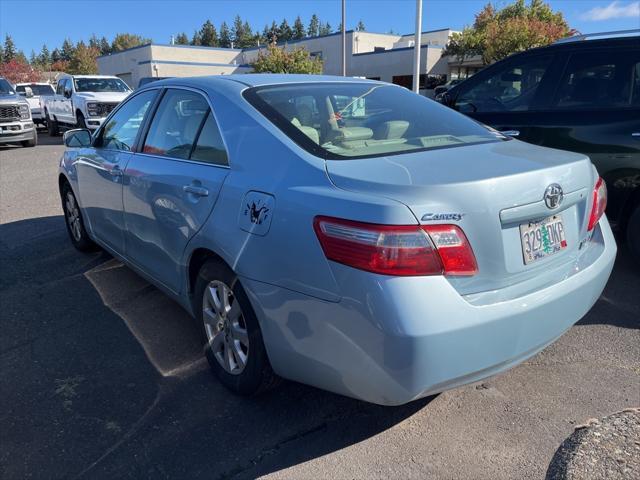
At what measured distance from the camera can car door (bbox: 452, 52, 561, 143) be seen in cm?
477

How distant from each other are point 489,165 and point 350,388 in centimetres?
111

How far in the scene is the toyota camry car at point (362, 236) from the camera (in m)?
1.97

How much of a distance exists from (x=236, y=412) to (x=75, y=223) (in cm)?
333

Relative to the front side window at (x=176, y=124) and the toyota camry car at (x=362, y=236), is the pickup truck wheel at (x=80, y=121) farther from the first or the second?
the toyota camry car at (x=362, y=236)

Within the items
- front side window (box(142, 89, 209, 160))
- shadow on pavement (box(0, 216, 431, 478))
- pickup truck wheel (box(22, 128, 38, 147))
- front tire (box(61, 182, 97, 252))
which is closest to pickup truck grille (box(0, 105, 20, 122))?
pickup truck wheel (box(22, 128, 38, 147))

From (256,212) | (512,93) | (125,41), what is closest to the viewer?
(256,212)

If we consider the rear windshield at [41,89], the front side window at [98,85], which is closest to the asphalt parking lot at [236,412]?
the front side window at [98,85]

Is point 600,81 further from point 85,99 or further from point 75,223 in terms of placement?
point 85,99

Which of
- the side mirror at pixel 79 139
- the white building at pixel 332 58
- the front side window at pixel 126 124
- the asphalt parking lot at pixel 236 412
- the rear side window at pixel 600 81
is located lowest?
the asphalt parking lot at pixel 236 412

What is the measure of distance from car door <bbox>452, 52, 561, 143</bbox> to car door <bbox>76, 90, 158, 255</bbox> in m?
3.12

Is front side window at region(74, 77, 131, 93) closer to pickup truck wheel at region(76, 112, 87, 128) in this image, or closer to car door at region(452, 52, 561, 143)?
pickup truck wheel at region(76, 112, 87, 128)

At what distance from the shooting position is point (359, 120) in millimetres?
2996

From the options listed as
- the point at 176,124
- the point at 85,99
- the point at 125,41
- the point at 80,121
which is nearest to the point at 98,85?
the point at 80,121

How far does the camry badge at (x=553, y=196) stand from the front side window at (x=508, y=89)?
285 centimetres
